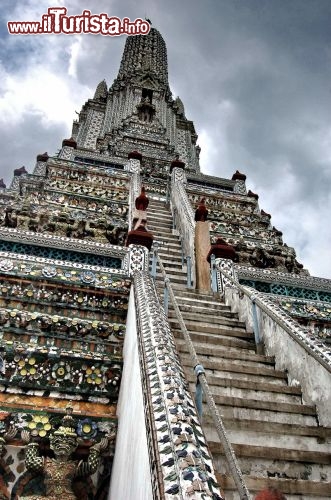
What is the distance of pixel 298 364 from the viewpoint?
182 inches

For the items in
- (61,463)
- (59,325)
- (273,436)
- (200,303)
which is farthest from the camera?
(200,303)

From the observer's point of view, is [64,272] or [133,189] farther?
[133,189]

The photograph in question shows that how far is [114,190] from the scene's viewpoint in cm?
1219

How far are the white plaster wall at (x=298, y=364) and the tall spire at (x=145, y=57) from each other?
26.7 metres

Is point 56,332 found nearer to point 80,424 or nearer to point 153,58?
point 80,424

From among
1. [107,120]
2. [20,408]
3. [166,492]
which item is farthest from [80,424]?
[107,120]

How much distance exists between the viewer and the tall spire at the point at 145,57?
1176 inches

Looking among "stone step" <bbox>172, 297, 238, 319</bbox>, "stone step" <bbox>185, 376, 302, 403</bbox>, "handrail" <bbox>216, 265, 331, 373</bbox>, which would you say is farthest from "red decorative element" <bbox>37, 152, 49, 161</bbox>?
"stone step" <bbox>185, 376, 302, 403</bbox>

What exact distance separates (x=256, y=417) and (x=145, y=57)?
32.6 m

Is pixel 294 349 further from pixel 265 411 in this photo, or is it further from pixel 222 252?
pixel 222 252

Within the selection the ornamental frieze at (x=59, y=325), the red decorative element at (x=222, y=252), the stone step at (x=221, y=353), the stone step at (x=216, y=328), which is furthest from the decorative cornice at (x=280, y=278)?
the ornamental frieze at (x=59, y=325)

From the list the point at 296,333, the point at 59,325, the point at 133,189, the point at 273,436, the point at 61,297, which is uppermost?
the point at 133,189

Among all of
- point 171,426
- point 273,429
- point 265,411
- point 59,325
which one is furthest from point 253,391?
point 59,325

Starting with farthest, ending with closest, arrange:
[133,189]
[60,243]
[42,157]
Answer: [42,157] → [133,189] → [60,243]
